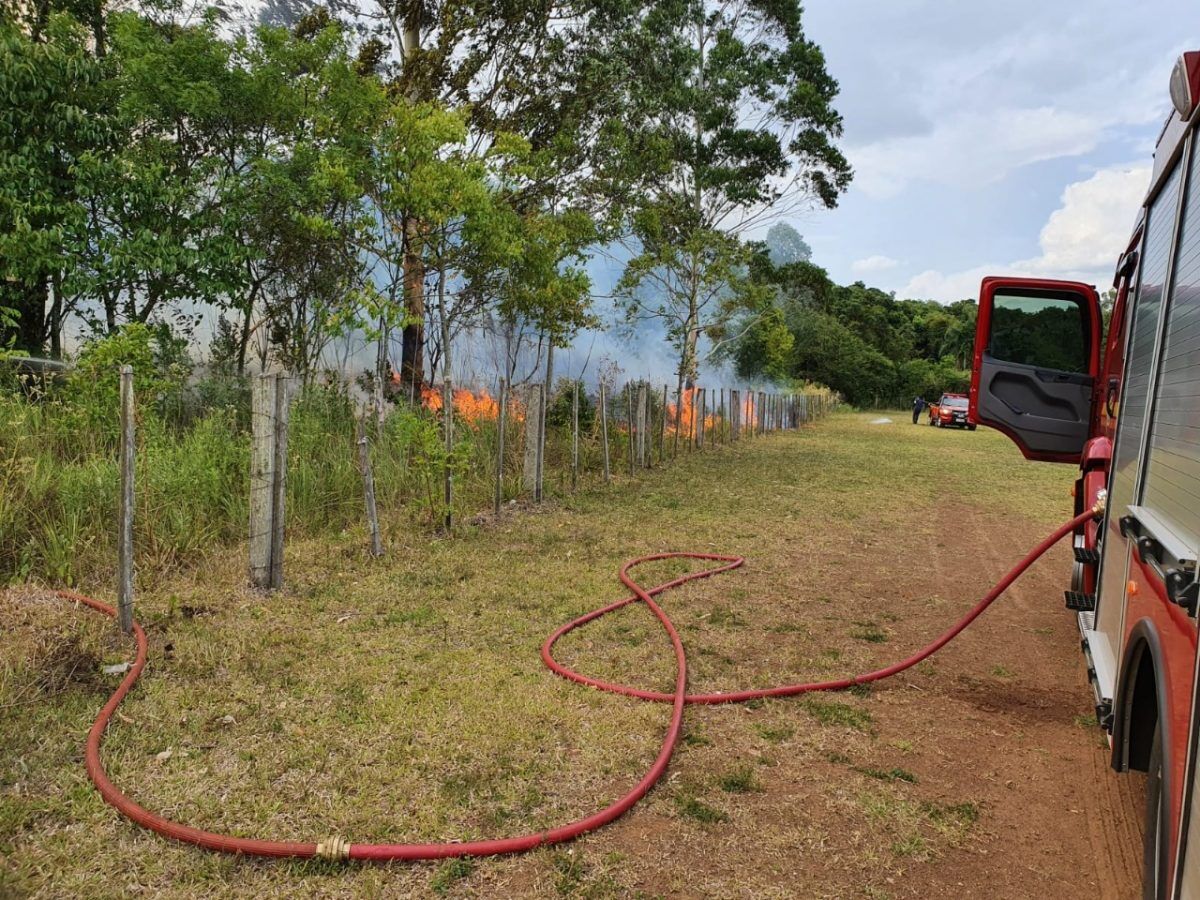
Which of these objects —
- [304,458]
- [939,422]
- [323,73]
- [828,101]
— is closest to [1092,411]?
[304,458]

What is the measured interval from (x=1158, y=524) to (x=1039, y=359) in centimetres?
313

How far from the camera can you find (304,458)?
670 centimetres

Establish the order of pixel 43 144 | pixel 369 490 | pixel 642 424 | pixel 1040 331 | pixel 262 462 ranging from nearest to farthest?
pixel 262 462 → pixel 1040 331 → pixel 369 490 → pixel 43 144 → pixel 642 424

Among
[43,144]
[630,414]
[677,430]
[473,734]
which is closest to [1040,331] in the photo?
[473,734]

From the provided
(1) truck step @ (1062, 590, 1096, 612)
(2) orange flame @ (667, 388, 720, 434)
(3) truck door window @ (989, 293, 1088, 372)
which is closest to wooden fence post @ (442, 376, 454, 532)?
(3) truck door window @ (989, 293, 1088, 372)

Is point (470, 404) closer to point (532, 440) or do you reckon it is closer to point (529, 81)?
point (532, 440)

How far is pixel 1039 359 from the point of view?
16.0ft

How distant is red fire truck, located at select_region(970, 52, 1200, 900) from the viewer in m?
1.65

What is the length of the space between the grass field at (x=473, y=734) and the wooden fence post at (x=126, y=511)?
0.13 metres

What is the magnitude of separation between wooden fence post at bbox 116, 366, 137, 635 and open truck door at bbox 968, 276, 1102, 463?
459 cm

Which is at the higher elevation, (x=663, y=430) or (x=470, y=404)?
A: (x=470, y=404)

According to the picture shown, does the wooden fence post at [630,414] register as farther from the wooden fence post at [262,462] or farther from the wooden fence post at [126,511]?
the wooden fence post at [126,511]

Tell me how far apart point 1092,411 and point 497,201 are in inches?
289

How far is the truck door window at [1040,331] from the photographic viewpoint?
4.81 meters
